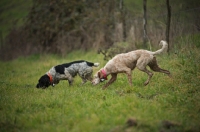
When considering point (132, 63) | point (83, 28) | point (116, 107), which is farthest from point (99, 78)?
point (83, 28)

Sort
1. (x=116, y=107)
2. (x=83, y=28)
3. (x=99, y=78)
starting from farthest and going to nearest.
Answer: (x=83, y=28)
(x=99, y=78)
(x=116, y=107)

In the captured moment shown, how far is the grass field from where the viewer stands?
5.32 m

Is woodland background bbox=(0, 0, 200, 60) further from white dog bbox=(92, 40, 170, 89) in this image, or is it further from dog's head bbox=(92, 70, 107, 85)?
dog's head bbox=(92, 70, 107, 85)

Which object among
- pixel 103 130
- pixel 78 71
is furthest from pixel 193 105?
pixel 78 71

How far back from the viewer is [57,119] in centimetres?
597

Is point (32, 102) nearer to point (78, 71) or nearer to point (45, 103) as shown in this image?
point (45, 103)

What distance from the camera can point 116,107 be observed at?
6.37 metres

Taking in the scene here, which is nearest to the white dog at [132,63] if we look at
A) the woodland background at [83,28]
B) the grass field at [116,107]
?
the grass field at [116,107]

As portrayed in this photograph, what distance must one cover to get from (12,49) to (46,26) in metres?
5.60

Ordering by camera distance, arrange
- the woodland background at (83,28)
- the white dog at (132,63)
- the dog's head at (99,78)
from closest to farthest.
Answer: the white dog at (132,63) → the dog's head at (99,78) → the woodland background at (83,28)

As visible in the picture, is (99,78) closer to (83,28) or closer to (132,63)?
(132,63)

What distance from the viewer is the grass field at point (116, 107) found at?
17.5 feet

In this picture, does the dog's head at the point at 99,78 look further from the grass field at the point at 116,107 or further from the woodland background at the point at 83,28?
the woodland background at the point at 83,28

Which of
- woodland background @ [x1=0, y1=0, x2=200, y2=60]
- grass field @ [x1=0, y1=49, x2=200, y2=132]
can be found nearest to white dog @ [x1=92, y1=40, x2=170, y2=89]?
grass field @ [x1=0, y1=49, x2=200, y2=132]
